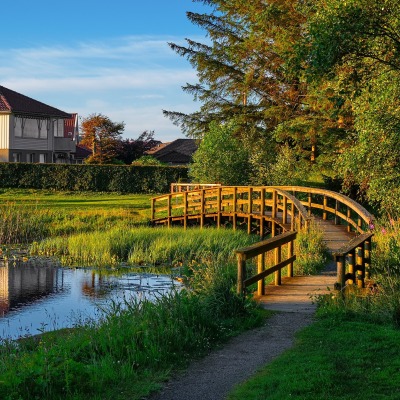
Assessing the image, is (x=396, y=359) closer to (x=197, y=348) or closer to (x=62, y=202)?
(x=197, y=348)

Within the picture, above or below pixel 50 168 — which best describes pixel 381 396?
below

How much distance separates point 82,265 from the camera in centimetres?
2503

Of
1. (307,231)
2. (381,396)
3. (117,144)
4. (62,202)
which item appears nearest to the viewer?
(381,396)

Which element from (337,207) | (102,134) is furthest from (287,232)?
(102,134)

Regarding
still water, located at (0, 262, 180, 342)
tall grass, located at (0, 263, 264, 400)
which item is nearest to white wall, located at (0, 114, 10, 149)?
still water, located at (0, 262, 180, 342)

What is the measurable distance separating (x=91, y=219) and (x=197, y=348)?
80.9 ft

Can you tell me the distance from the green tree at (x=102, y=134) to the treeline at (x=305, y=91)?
23266 mm

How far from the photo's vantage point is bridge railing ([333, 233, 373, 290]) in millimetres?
13523

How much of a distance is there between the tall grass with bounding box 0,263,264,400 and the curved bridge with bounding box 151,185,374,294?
2.95ft

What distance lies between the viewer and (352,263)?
47.9 feet

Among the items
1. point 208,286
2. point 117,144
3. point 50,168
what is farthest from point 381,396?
point 117,144

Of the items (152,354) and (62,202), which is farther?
(62,202)

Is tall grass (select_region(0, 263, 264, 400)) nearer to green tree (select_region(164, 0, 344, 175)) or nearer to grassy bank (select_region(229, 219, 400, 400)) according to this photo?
grassy bank (select_region(229, 219, 400, 400))

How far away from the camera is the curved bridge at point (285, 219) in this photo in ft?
47.7
